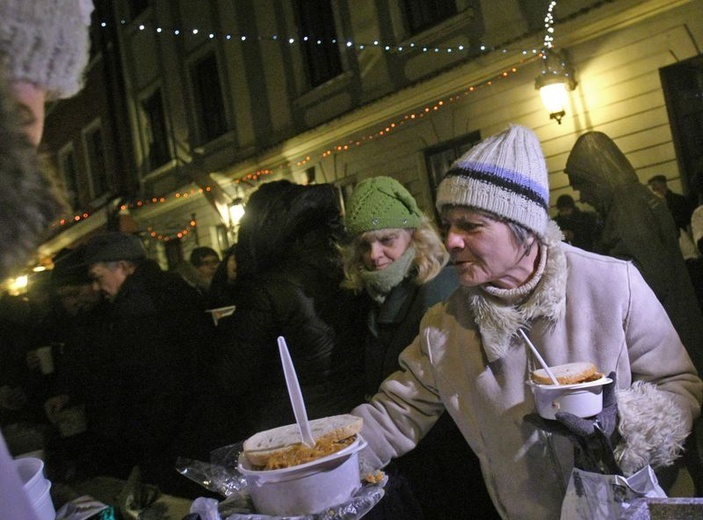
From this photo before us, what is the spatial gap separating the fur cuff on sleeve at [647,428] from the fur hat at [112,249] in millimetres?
2878

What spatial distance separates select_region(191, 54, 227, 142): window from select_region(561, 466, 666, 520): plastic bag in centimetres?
1665

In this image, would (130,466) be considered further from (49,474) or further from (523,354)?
(523,354)

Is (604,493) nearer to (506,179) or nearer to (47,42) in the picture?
(506,179)

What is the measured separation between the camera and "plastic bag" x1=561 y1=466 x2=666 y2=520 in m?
1.45

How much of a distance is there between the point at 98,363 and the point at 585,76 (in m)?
9.12

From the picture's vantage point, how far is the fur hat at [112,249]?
11.8 ft

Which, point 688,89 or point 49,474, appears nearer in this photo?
point 49,474

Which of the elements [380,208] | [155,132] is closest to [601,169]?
[380,208]

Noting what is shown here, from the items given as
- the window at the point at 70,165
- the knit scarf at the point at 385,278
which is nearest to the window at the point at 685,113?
the knit scarf at the point at 385,278

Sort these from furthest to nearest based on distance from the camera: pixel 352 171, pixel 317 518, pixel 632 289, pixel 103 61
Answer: pixel 103 61 → pixel 352 171 → pixel 632 289 → pixel 317 518

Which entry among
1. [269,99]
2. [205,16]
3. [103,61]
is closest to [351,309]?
[269,99]

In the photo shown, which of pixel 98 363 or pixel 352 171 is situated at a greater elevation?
pixel 352 171

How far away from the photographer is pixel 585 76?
32.1 ft

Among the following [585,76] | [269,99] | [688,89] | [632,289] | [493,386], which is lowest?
[493,386]
